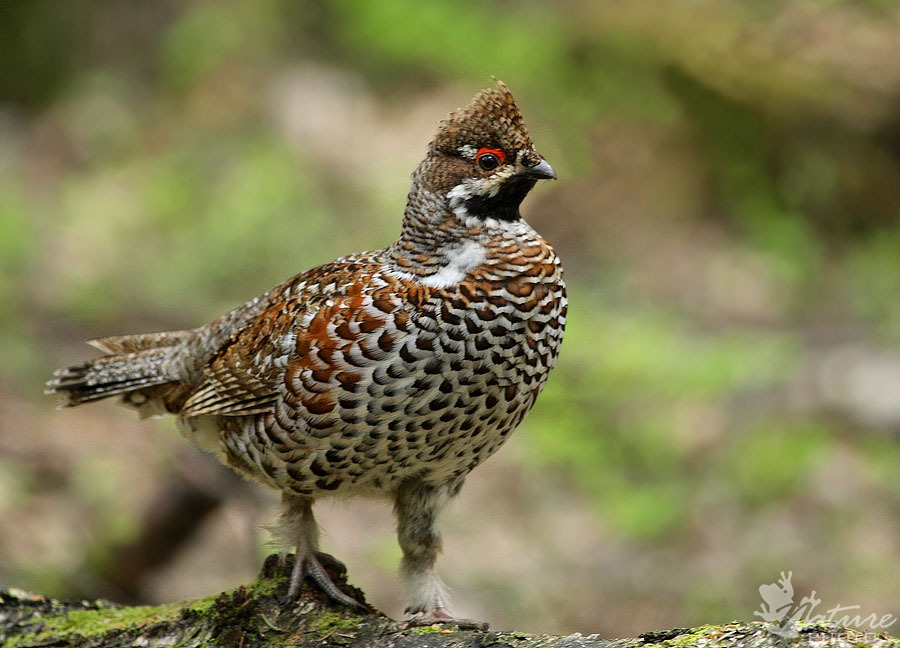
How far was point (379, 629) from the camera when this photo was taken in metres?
3.29

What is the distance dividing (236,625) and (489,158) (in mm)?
1831

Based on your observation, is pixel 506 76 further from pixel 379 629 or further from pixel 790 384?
pixel 379 629

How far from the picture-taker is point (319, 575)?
3.66 m

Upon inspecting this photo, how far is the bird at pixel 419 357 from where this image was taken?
342 cm

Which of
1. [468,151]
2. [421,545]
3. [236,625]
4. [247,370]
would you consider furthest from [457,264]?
[236,625]

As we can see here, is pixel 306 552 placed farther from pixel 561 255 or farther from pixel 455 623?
pixel 561 255

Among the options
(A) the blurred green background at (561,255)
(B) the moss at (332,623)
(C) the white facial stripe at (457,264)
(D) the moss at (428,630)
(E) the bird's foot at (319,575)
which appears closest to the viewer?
(D) the moss at (428,630)

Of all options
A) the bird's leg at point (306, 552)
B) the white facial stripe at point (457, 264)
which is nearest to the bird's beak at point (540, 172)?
the white facial stripe at point (457, 264)

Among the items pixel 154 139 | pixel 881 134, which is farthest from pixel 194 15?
pixel 881 134

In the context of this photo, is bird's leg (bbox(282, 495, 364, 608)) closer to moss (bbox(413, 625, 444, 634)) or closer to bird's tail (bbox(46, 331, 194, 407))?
moss (bbox(413, 625, 444, 634))

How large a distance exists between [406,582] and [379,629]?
0.69 meters

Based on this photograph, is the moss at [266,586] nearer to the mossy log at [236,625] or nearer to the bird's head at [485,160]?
the mossy log at [236,625]

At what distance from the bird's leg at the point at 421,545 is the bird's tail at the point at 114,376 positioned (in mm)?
1298

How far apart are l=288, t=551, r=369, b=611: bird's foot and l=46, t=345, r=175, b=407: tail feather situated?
122 cm
